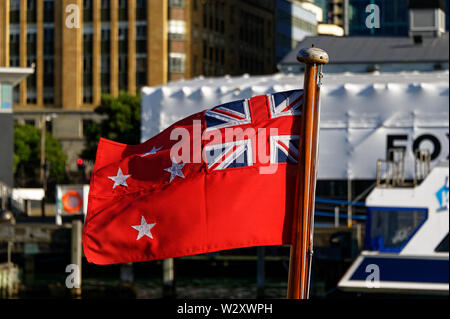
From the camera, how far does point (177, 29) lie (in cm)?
12181

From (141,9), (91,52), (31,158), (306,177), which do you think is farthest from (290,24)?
(306,177)

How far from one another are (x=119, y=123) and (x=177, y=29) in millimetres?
26569

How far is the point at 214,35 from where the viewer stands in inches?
4988

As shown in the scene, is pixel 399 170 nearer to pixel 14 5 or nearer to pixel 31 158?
pixel 31 158

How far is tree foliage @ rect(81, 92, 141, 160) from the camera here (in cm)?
9800

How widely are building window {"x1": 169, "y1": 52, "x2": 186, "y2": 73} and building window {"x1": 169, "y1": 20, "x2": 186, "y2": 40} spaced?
1933mm

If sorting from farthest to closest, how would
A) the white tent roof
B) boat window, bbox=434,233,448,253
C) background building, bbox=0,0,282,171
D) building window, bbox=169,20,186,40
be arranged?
building window, bbox=169,20,186,40 < background building, bbox=0,0,282,171 < the white tent roof < boat window, bbox=434,233,448,253

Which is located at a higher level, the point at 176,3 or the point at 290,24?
the point at 176,3

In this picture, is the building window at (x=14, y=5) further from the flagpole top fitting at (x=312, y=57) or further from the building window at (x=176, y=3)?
the flagpole top fitting at (x=312, y=57)

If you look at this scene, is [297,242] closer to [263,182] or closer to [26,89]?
[263,182]

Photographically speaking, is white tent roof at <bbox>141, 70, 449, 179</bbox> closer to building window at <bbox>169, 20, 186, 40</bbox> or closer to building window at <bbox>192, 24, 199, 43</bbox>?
building window at <bbox>169, 20, 186, 40</bbox>

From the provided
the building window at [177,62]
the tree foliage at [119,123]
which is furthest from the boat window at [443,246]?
the building window at [177,62]

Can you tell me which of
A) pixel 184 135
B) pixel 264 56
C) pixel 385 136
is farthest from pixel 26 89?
pixel 184 135

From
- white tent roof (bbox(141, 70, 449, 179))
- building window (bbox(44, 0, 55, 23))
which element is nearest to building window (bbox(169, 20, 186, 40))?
building window (bbox(44, 0, 55, 23))
